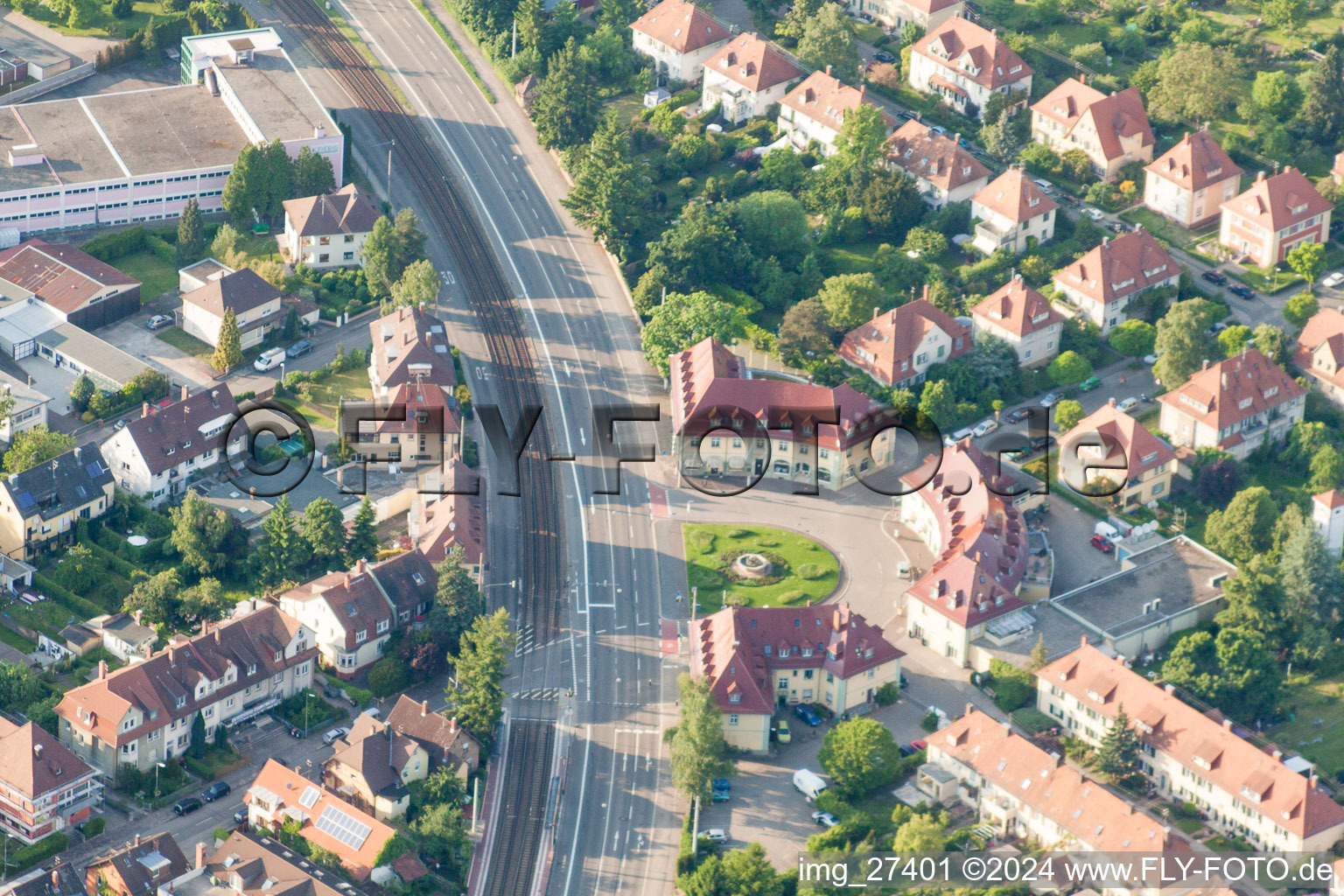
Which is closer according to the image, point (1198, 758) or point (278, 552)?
point (1198, 758)

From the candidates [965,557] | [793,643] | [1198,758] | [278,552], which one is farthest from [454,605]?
[1198,758]

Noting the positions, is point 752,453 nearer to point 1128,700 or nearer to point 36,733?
point 1128,700

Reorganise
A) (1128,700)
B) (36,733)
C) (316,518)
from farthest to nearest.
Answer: (316,518)
(1128,700)
(36,733)

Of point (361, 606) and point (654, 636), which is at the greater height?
point (361, 606)

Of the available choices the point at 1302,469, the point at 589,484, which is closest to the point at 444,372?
the point at 589,484

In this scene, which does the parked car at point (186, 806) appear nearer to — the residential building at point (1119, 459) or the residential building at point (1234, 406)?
the residential building at point (1119, 459)

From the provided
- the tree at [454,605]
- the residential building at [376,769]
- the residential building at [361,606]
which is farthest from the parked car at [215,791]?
the tree at [454,605]

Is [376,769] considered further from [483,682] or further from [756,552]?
[756,552]

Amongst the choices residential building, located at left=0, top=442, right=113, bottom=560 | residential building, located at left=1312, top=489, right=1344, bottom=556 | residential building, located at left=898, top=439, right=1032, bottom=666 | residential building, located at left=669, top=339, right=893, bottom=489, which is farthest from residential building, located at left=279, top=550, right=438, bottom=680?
residential building, located at left=1312, top=489, right=1344, bottom=556
